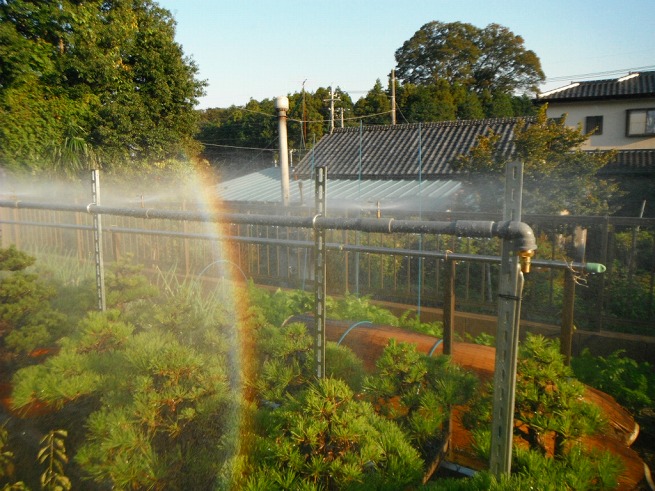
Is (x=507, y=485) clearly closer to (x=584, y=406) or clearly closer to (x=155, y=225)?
(x=584, y=406)

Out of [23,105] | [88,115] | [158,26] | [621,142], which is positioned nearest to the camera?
[23,105]

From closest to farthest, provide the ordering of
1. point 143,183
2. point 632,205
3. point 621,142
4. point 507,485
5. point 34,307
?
point 507,485 → point 34,307 → point 143,183 → point 632,205 → point 621,142

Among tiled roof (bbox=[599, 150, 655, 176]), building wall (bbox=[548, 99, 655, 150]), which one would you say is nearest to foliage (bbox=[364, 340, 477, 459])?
tiled roof (bbox=[599, 150, 655, 176])

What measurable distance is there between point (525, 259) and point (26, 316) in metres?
2.69

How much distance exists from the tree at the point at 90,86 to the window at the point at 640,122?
20116 millimetres

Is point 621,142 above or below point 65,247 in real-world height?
above

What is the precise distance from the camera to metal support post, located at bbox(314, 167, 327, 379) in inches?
71.1

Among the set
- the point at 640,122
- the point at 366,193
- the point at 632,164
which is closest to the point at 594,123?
the point at 640,122

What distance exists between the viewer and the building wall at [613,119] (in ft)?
79.0

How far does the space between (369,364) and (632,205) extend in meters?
21.7

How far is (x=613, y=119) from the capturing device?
24.8m

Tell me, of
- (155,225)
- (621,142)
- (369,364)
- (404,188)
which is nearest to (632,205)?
(621,142)

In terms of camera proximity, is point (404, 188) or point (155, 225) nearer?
point (155, 225)

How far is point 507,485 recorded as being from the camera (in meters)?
1.23
